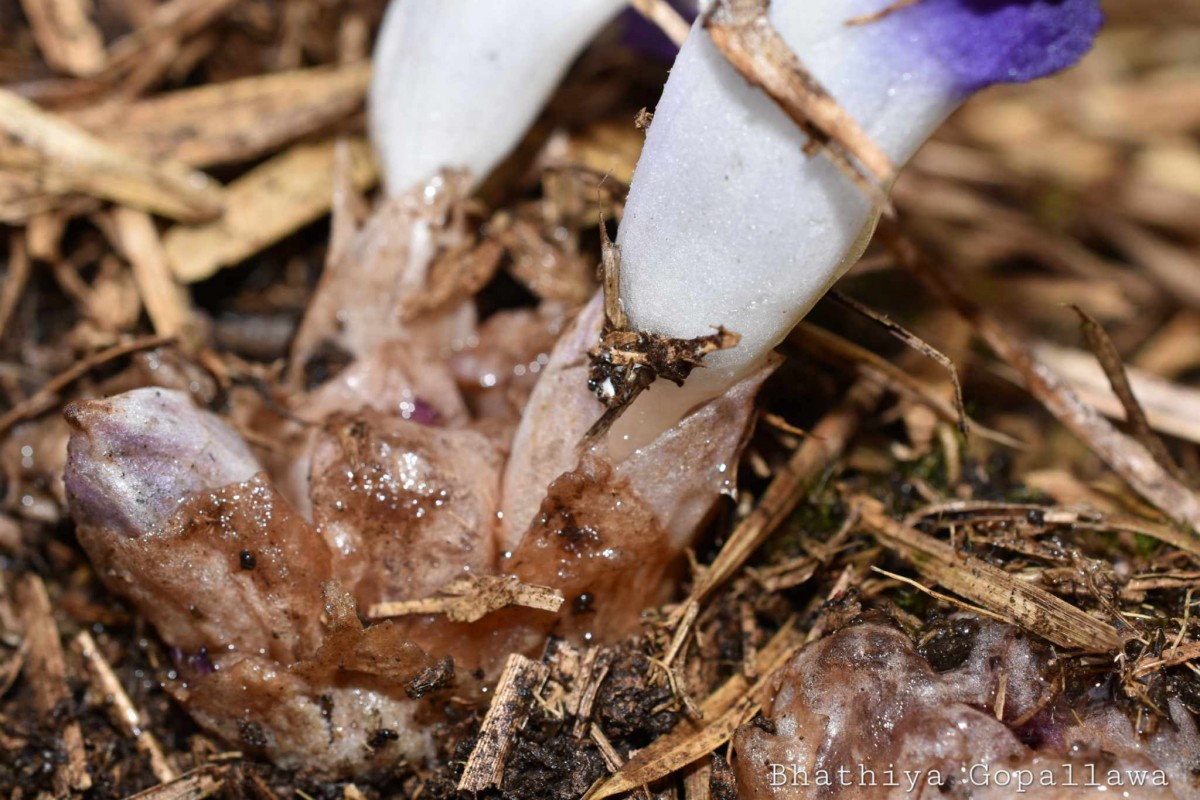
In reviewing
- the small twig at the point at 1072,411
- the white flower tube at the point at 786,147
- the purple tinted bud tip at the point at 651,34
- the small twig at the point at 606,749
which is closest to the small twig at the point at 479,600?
the small twig at the point at 606,749

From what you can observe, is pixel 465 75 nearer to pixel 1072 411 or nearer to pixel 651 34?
pixel 651 34

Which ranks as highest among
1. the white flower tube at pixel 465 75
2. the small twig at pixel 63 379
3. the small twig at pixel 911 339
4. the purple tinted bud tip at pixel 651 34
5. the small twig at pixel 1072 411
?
the white flower tube at pixel 465 75

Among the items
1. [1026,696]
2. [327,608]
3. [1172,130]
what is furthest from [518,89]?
[1172,130]

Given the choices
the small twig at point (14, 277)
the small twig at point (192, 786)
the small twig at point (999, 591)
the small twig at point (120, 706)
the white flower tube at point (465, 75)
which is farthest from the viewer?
the small twig at point (14, 277)

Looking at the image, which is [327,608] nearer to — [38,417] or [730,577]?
[730,577]

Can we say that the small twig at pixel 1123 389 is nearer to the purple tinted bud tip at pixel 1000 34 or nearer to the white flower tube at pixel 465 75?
the purple tinted bud tip at pixel 1000 34

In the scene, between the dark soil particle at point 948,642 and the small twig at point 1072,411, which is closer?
the dark soil particle at point 948,642

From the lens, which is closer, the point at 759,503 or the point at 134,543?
the point at 134,543
